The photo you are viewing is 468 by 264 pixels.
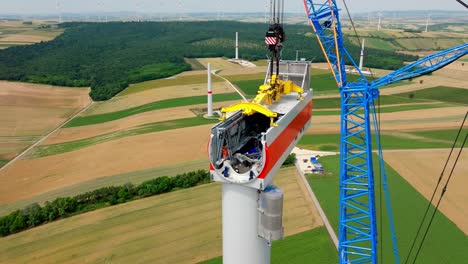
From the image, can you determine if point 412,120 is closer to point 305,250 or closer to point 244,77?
point 305,250


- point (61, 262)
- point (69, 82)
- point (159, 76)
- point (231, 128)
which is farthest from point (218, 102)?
point (231, 128)

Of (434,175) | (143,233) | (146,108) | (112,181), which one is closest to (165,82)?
(146,108)

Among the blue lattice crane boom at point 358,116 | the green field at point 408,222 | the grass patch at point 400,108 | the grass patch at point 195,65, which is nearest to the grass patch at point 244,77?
the grass patch at point 195,65

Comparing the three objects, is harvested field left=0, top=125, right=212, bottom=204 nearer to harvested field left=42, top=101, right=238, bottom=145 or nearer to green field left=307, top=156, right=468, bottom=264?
harvested field left=42, top=101, right=238, bottom=145

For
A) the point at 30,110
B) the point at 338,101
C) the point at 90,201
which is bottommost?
the point at 90,201

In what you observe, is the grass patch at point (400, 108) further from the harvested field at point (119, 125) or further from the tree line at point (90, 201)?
the tree line at point (90, 201)

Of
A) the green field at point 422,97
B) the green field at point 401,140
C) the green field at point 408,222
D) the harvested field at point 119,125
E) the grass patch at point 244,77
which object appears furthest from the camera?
the grass patch at point 244,77
